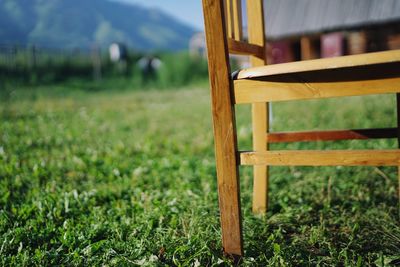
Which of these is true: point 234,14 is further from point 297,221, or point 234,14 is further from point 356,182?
point 356,182

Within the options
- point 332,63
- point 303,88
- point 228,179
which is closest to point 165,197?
point 228,179

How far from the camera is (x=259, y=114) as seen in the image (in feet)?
5.76

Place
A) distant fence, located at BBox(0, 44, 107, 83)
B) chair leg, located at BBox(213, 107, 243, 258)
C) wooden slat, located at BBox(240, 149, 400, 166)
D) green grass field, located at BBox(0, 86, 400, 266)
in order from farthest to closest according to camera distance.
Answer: distant fence, located at BBox(0, 44, 107, 83) → green grass field, located at BBox(0, 86, 400, 266) → chair leg, located at BBox(213, 107, 243, 258) → wooden slat, located at BBox(240, 149, 400, 166)

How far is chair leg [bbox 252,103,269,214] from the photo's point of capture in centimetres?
175

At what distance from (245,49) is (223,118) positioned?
16.8 inches

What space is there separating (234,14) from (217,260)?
0.97 m

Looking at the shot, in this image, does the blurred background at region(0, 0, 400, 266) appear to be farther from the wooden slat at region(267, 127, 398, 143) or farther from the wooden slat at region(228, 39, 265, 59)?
the wooden slat at region(228, 39, 265, 59)

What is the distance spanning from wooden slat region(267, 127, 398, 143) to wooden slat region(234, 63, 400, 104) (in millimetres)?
591

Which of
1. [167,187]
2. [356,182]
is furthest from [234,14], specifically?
[356,182]

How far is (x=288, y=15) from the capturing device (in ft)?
48.2

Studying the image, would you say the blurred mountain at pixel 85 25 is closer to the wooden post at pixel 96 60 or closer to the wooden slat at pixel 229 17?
the wooden post at pixel 96 60

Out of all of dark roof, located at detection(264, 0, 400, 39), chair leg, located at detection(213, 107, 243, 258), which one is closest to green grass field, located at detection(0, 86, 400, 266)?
chair leg, located at detection(213, 107, 243, 258)

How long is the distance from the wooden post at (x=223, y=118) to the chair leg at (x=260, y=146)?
1.77 feet

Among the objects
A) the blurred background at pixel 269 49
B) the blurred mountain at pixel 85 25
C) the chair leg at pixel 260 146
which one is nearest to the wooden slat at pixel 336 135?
the chair leg at pixel 260 146
